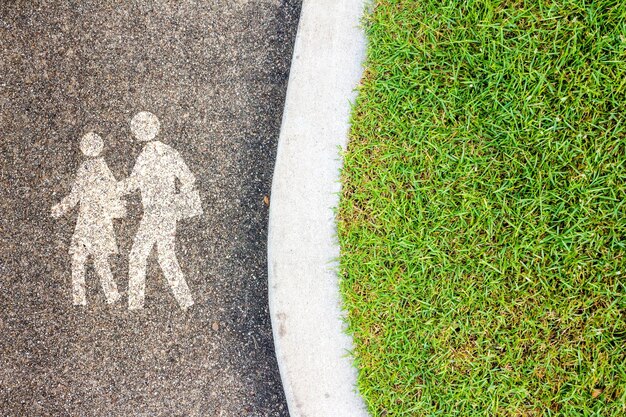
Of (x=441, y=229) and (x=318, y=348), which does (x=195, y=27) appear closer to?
(x=441, y=229)

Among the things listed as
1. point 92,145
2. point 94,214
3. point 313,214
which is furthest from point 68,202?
point 313,214

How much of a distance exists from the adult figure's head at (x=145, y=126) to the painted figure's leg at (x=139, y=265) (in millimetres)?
529

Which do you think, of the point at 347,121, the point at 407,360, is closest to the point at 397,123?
the point at 347,121

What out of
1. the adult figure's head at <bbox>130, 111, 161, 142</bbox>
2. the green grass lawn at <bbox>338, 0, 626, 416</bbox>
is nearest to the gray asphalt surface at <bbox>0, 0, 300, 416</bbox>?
the adult figure's head at <bbox>130, 111, 161, 142</bbox>

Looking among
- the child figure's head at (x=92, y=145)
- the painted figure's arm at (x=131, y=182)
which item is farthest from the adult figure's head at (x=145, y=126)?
the child figure's head at (x=92, y=145)

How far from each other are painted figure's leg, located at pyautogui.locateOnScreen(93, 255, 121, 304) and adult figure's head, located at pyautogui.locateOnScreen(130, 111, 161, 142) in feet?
2.60

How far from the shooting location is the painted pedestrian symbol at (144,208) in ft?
8.54

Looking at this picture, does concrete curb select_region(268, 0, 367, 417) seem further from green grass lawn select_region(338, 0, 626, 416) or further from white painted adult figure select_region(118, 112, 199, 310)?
white painted adult figure select_region(118, 112, 199, 310)

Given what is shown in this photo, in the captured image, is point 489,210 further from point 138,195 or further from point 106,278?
point 106,278

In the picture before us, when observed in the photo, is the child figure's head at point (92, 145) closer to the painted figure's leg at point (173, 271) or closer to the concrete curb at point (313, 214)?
the painted figure's leg at point (173, 271)

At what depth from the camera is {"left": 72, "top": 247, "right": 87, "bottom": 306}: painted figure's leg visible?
2.67 metres

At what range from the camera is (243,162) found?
2.58m

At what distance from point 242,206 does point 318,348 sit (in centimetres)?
95

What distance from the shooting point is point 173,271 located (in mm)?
2604
